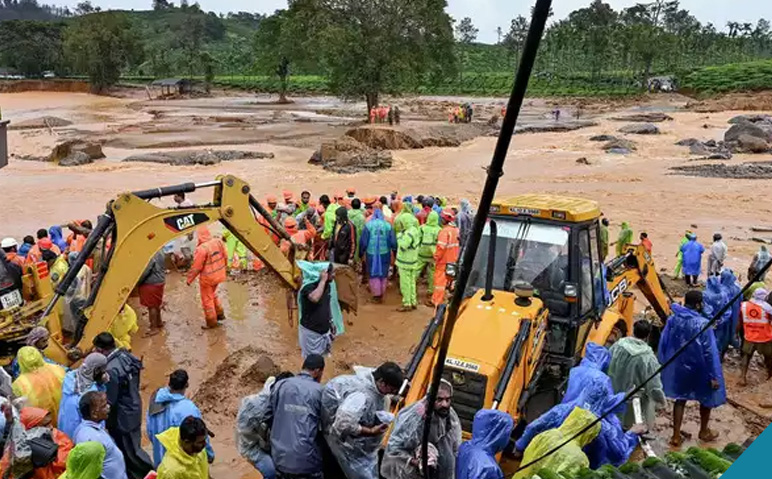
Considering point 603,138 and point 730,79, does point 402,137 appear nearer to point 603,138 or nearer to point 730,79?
point 603,138

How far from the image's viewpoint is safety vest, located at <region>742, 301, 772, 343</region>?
837cm

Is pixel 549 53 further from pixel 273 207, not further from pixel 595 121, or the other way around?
pixel 273 207

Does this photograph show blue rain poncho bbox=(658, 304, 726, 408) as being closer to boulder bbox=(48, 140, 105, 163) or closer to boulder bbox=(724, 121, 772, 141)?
boulder bbox=(48, 140, 105, 163)

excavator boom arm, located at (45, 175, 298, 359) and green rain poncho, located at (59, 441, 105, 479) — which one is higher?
excavator boom arm, located at (45, 175, 298, 359)

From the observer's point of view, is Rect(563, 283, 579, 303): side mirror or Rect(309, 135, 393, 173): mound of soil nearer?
Rect(563, 283, 579, 303): side mirror

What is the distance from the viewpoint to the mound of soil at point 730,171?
82.4ft

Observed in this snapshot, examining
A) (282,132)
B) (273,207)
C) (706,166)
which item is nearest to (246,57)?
(282,132)

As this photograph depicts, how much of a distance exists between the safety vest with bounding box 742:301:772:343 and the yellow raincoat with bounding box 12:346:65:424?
7715 mm

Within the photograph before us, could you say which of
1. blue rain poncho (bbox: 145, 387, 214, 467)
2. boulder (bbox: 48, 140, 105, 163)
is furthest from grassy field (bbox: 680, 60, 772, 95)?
blue rain poncho (bbox: 145, 387, 214, 467)

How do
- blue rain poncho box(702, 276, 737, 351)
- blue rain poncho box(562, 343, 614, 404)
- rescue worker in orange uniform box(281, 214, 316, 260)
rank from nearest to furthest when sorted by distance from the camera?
blue rain poncho box(562, 343, 614, 404) < blue rain poncho box(702, 276, 737, 351) < rescue worker in orange uniform box(281, 214, 316, 260)

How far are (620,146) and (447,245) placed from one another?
79.9ft

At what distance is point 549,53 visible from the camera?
89125mm

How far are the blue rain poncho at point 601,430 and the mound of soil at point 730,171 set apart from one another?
904 inches

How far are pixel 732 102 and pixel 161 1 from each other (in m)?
163
